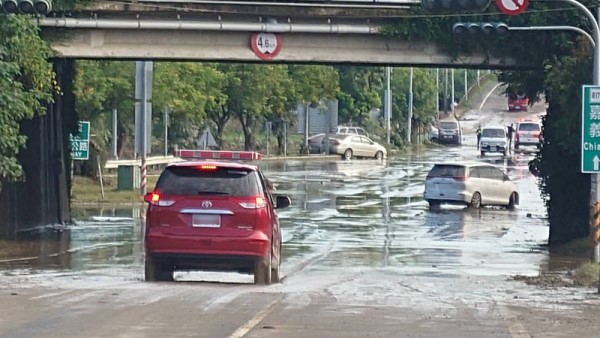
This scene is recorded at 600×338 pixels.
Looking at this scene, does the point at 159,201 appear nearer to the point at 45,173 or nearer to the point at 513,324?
the point at 513,324

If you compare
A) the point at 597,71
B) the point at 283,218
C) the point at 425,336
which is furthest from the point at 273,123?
the point at 425,336

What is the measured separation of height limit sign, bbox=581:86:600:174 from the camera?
20.2 meters

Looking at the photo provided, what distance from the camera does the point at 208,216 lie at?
18.1 meters

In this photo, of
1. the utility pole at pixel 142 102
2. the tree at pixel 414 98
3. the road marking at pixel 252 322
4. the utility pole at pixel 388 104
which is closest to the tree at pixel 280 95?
the utility pole at pixel 388 104

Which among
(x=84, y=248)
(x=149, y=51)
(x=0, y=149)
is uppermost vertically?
(x=149, y=51)

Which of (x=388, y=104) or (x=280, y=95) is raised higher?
(x=388, y=104)

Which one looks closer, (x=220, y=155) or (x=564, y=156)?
(x=220, y=155)

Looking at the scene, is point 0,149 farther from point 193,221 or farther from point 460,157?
point 460,157

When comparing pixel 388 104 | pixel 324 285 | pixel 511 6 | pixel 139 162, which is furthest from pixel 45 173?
pixel 388 104

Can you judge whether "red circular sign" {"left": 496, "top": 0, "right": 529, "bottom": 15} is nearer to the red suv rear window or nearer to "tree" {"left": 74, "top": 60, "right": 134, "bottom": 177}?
the red suv rear window

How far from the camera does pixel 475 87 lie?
143 metres

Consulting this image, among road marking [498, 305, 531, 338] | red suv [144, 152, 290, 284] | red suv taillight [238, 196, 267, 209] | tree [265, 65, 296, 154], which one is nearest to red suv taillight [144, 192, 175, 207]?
red suv [144, 152, 290, 284]

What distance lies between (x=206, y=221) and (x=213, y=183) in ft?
1.70

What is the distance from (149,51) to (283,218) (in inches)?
330
